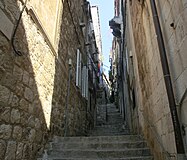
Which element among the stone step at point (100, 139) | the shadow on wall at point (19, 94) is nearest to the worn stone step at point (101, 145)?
the stone step at point (100, 139)

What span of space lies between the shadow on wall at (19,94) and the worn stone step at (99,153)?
1.39 feet

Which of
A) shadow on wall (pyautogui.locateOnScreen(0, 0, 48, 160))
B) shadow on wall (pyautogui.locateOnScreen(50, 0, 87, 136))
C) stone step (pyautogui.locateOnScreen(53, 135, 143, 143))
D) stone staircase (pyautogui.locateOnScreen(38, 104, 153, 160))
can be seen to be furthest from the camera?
shadow on wall (pyautogui.locateOnScreen(50, 0, 87, 136))

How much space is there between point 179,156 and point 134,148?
1862mm

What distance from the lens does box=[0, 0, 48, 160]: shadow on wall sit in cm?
228

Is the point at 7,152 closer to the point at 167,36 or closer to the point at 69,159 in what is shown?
the point at 69,159

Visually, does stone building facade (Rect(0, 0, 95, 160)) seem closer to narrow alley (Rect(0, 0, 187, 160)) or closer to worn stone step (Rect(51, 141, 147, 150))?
narrow alley (Rect(0, 0, 187, 160))

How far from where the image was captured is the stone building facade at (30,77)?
2334 millimetres

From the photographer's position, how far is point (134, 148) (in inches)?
153

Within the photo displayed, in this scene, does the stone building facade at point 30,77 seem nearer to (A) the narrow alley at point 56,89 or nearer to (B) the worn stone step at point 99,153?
(A) the narrow alley at point 56,89

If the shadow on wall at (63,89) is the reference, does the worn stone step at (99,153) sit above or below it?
below

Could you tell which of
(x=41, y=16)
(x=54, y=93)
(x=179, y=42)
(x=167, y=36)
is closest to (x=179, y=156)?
(x=179, y=42)

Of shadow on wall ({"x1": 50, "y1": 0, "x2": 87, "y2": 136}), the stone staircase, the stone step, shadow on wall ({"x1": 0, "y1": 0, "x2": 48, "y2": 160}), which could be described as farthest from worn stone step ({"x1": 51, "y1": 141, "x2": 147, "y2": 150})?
shadow on wall ({"x1": 0, "y1": 0, "x2": 48, "y2": 160})

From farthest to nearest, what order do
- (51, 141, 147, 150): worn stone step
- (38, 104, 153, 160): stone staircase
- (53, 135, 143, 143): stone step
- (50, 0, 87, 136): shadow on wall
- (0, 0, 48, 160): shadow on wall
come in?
1. (50, 0, 87, 136): shadow on wall
2. (53, 135, 143, 143): stone step
3. (51, 141, 147, 150): worn stone step
4. (38, 104, 153, 160): stone staircase
5. (0, 0, 48, 160): shadow on wall

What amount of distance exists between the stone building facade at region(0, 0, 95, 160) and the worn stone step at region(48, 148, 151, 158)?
→ 1.17ft
